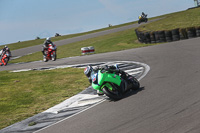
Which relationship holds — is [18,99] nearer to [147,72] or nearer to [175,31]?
[147,72]

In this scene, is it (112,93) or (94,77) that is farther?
(94,77)

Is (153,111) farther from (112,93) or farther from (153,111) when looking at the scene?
(112,93)

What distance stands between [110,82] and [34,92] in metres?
4.55

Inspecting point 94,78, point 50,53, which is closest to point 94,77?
point 94,78

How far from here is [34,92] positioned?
1209cm

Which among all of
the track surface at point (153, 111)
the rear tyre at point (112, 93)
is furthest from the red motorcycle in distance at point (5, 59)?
the rear tyre at point (112, 93)

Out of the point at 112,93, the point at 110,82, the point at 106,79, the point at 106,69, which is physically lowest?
the point at 112,93

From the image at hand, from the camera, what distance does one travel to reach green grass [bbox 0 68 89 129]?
30.9ft

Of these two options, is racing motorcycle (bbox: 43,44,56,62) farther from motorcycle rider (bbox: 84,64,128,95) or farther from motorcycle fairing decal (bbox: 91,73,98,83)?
motorcycle fairing decal (bbox: 91,73,98,83)

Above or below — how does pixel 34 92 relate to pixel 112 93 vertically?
below

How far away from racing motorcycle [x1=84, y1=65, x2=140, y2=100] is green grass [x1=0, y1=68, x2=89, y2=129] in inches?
75.8

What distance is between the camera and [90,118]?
7.19 meters

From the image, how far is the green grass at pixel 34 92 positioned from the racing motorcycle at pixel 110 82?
1.93 m

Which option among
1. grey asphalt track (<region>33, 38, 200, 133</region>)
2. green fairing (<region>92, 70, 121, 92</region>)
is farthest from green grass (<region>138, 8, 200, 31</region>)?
green fairing (<region>92, 70, 121, 92</region>)
